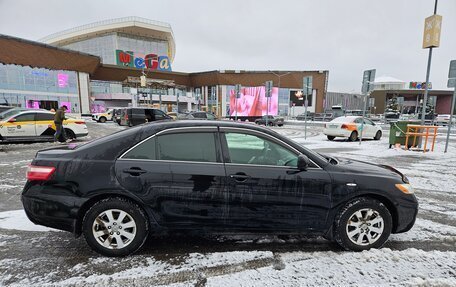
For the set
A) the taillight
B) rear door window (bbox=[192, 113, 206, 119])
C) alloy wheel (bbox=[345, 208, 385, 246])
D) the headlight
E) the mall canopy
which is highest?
the mall canopy

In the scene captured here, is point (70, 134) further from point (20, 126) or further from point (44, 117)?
point (20, 126)

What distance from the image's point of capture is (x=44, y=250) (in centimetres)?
317

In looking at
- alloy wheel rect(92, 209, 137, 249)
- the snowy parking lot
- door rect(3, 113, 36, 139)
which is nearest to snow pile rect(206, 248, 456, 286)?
the snowy parking lot

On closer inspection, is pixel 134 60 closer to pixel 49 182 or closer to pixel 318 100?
pixel 318 100

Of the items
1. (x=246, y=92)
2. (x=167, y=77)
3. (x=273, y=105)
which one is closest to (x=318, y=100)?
(x=273, y=105)

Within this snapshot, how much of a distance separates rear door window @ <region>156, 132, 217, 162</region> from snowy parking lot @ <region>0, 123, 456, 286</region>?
118cm

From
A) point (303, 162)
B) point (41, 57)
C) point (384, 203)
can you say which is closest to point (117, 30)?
point (41, 57)

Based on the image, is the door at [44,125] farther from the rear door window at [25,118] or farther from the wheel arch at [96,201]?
the wheel arch at [96,201]

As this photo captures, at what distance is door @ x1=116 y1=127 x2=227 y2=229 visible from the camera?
9.65ft

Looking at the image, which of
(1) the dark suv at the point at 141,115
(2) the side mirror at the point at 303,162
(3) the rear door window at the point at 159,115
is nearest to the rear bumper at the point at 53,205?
(2) the side mirror at the point at 303,162

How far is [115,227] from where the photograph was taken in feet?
9.77

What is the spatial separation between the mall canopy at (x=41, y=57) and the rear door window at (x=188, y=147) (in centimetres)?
3660

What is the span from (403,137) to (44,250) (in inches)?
514

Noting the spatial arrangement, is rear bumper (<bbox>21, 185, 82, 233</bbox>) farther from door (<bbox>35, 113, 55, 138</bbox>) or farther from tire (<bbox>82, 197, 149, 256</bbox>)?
door (<bbox>35, 113, 55, 138</bbox>)
